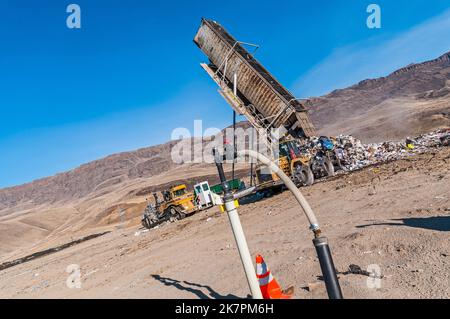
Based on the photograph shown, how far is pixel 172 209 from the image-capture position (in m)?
20.4

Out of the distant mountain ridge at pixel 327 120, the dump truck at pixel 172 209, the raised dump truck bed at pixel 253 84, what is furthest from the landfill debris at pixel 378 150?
the distant mountain ridge at pixel 327 120

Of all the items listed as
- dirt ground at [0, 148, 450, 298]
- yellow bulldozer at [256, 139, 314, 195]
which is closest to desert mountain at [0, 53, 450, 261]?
yellow bulldozer at [256, 139, 314, 195]

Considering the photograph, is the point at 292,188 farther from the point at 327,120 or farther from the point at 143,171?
the point at 143,171

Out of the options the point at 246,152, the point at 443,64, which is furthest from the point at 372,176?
Answer: the point at 443,64

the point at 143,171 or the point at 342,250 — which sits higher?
the point at 143,171

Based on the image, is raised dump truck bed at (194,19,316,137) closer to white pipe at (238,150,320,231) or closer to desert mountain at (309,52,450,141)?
white pipe at (238,150,320,231)

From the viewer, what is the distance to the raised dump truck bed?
14.2 metres

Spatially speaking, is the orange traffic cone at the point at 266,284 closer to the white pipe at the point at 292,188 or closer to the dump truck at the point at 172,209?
the white pipe at the point at 292,188

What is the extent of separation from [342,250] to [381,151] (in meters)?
14.1

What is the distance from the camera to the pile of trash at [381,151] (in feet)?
53.2

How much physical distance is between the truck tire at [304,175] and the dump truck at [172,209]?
7.40 m

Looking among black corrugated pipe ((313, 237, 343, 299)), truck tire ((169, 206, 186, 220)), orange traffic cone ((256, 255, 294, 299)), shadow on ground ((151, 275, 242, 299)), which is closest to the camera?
black corrugated pipe ((313, 237, 343, 299))

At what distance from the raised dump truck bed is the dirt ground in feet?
12.4

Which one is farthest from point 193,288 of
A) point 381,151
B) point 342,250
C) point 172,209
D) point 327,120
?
point 327,120
